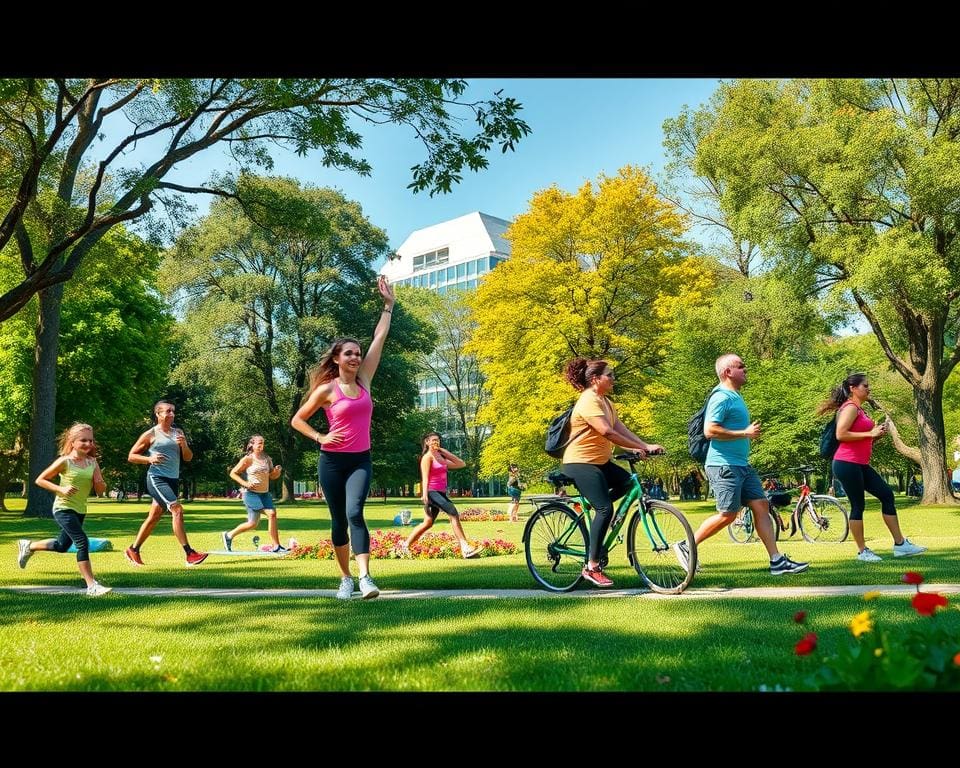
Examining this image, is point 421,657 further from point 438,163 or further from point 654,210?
point 654,210

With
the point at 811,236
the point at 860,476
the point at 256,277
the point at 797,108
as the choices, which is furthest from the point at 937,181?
the point at 256,277

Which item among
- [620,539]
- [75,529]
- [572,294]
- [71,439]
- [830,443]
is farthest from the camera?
[572,294]

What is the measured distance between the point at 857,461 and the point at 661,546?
4056 millimetres

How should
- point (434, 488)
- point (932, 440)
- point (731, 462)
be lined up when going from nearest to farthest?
point (731, 462) → point (434, 488) → point (932, 440)

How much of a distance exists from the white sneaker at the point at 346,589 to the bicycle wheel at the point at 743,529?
959cm

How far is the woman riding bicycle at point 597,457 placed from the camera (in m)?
7.39

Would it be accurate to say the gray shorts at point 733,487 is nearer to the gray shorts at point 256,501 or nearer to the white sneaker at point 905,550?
the white sneaker at point 905,550

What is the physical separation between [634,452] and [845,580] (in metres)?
2.54

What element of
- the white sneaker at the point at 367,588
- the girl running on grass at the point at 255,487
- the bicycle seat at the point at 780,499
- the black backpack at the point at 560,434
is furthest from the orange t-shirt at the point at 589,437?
the girl running on grass at the point at 255,487

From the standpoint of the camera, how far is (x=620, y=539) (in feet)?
25.3

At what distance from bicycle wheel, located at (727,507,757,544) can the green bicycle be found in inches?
315

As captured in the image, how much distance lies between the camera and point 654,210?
31797mm

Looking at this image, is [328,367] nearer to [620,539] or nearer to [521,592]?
[521,592]

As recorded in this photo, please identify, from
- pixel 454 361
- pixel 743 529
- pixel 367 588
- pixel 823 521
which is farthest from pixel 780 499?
pixel 454 361
